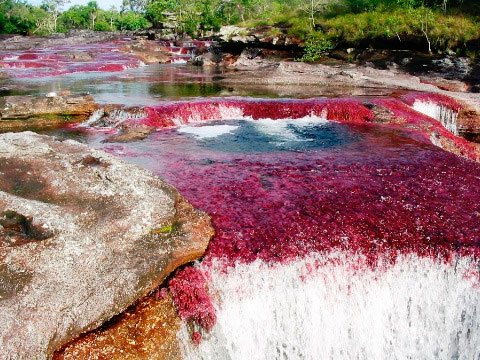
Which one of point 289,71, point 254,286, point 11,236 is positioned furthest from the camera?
point 289,71

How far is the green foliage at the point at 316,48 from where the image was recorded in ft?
109

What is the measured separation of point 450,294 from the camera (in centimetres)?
613

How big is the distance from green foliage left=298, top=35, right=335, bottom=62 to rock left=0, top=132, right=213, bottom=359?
28899 mm

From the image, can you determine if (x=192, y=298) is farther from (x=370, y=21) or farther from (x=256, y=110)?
(x=370, y=21)

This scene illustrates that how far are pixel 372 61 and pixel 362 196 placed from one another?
2545 centimetres

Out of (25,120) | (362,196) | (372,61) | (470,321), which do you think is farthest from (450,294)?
(372,61)

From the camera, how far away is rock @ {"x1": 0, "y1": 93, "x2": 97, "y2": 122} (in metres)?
14.4

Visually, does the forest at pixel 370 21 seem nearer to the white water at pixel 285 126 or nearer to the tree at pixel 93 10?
the white water at pixel 285 126

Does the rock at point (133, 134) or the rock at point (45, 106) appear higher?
the rock at point (45, 106)

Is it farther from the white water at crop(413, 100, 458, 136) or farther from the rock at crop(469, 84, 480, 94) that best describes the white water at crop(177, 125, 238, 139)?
the rock at crop(469, 84, 480, 94)

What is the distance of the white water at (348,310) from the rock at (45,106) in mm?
11912

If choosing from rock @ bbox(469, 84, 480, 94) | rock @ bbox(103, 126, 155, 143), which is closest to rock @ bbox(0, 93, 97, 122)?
rock @ bbox(103, 126, 155, 143)

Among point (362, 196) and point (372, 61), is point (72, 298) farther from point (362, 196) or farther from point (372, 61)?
point (372, 61)

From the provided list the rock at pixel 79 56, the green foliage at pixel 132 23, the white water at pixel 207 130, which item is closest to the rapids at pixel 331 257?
the white water at pixel 207 130
